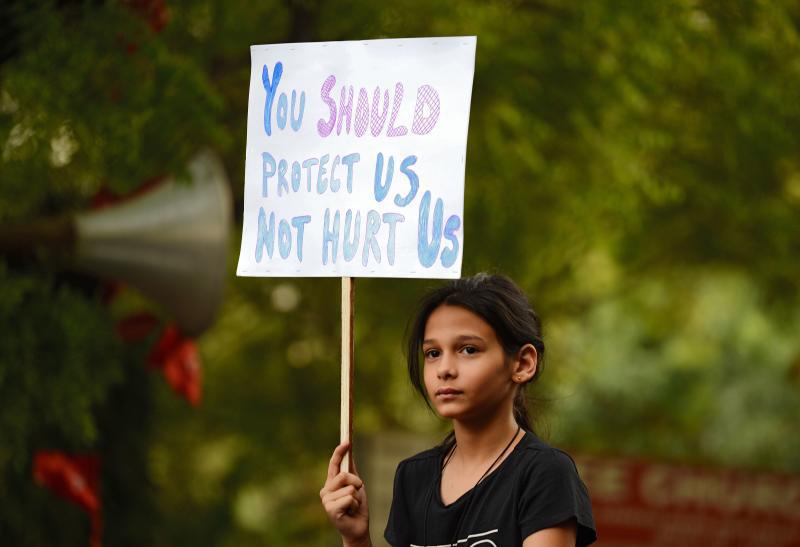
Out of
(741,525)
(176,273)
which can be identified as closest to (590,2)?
(176,273)

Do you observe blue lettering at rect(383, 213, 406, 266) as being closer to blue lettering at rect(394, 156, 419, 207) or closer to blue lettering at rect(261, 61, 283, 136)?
blue lettering at rect(394, 156, 419, 207)

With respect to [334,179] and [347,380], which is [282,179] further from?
[347,380]

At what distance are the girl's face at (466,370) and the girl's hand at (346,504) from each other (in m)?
0.26

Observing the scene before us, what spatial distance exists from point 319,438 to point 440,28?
4578 millimetres

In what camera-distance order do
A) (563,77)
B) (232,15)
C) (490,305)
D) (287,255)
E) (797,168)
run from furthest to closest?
(797,168) → (563,77) → (232,15) → (287,255) → (490,305)

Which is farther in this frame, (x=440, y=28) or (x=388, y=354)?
(x=388, y=354)

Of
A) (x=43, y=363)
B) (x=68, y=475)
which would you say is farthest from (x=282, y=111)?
(x=68, y=475)

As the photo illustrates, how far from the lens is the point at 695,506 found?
44.3ft

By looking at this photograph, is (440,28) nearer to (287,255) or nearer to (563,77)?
(563,77)

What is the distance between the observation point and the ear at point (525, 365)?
3.06m

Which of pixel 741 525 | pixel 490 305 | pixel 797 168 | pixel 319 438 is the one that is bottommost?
pixel 741 525

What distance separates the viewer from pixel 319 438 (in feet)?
37.8

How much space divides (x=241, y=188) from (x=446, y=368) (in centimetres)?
555

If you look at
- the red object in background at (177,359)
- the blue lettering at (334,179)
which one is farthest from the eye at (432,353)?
the red object in background at (177,359)
